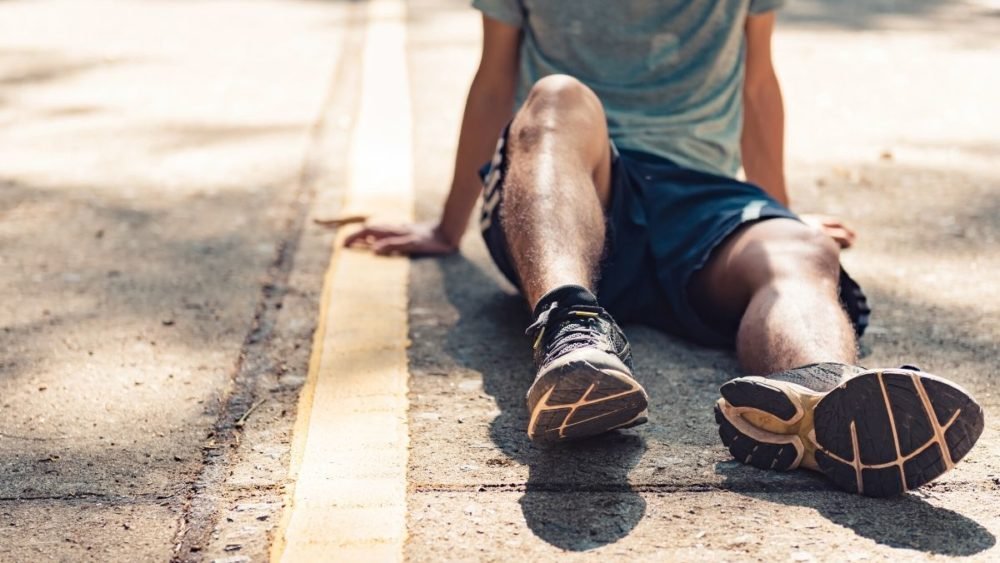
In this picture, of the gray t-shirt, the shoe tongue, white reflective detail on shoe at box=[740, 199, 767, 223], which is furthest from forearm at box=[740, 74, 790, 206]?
the shoe tongue

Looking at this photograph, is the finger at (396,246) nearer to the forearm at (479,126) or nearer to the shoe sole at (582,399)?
the forearm at (479,126)

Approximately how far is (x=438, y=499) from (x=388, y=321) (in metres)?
1.08

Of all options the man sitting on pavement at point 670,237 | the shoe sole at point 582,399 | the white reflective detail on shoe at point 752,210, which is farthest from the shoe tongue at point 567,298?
the white reflective detail on shoe at point 752,210

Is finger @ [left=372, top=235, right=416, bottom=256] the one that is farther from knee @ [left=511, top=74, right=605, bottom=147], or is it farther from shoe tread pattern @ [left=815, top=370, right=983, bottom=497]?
shoe tread pattern @ [left=815, top=370, right=983, bottom=497]

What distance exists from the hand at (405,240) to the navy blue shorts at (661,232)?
2.34ft

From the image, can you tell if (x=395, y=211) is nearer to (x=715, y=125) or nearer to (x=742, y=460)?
(x=715, y=125)

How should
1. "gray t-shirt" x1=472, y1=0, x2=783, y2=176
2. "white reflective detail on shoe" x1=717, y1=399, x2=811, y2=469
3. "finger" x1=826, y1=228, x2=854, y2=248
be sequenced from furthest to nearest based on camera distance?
"finger" x1=826, y1=228, x2=854, y2=248 → "gray t-shirt" x1=472, y1=0, x2=783, y2=176 → "white reflective detail on shoe" x1=717, y1=399, x2=811, y2=469

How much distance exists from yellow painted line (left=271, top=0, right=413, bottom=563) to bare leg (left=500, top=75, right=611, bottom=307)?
0.40m

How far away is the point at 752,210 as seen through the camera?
3.14m

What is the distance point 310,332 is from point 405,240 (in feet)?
2.12

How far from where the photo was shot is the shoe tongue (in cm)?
255

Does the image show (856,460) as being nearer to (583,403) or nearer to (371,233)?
(583,403)

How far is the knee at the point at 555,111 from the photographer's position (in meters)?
3.02

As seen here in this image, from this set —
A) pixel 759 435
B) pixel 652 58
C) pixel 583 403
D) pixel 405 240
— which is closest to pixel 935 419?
pixel 759 435
